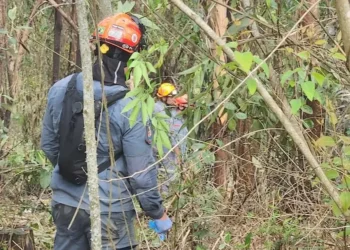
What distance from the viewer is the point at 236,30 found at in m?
3.77

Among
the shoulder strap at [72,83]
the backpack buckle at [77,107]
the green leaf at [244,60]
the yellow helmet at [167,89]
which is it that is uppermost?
the green leaf at [244,60]

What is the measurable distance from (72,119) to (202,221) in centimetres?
118

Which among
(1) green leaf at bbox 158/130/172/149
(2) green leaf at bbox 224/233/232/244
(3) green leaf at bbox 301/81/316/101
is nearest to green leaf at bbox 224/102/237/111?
(1) green leaf at bbox 158/130/172/149

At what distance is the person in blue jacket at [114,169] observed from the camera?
3645 mm

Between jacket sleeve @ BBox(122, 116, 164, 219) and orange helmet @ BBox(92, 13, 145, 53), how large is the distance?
425 mm

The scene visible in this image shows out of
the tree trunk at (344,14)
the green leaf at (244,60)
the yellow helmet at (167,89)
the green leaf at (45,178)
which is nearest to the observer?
the green leaf at (244,60)

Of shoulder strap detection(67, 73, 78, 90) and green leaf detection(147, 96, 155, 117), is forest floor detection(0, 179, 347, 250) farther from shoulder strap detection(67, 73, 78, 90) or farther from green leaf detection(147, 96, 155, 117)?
green leaf detection(147, 96, 155, 117)

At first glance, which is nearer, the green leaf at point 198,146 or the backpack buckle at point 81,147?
the backpack buckle at point 81,147

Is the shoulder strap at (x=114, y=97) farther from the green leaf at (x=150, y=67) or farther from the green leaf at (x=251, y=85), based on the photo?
the green leaf at (x=251, y=85)

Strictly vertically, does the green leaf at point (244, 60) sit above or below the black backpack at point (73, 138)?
above

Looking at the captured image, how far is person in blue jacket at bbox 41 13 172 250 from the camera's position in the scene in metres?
3.64

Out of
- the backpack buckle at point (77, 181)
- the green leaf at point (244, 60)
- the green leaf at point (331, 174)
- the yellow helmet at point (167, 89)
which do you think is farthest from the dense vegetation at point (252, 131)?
the yellow helmet at point (167, 89)

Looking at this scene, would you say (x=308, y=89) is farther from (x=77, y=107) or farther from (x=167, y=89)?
(x=167, y=89)

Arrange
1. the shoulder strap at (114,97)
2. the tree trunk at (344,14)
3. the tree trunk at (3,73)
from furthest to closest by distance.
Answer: the tree trunk at (3,73) < the shoulder strap at (114,97) < the tree trunk at (344,14)
